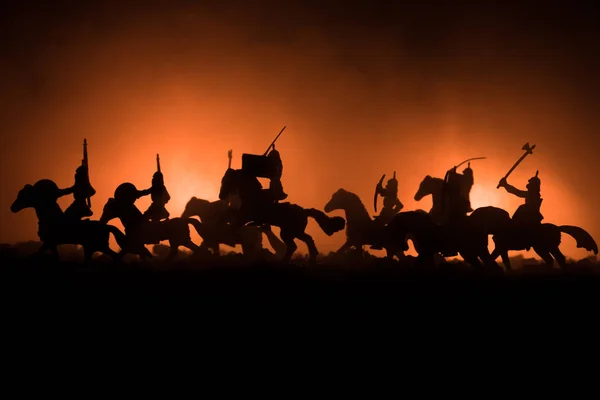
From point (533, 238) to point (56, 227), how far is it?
9588mm

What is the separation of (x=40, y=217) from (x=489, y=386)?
9.03m

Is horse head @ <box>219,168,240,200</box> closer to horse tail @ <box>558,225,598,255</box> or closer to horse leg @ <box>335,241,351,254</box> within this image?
horse leg @ <box>335,241,351,254</box>


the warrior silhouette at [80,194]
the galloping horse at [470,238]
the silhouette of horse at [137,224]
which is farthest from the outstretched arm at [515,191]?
the warrior silhouette at [80,194]

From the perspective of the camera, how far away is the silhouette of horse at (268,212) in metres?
17.8

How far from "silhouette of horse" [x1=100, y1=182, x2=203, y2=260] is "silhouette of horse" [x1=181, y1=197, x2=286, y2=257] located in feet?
2.72

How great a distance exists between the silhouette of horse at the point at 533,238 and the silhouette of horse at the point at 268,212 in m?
3.31

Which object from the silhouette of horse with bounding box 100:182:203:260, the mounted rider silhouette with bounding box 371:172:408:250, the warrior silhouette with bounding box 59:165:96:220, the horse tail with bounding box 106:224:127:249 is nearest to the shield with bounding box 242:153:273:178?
the silhouette of horse with bounding box 100:182:203:260

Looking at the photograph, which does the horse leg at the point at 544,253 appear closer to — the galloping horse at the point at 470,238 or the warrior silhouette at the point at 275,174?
the galloping horse at the point at 470,238

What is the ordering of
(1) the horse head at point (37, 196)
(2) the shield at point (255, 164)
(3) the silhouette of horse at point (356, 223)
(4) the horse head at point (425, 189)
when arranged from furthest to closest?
(4) the horse head at point (425, 189) → (3) the silhouette of horse at point (356, 223) → (2) the shield at point (255, 164) → (1) the horse head at point (37, 196)

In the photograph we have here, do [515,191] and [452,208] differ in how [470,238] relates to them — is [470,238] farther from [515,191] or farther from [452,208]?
[515,191]

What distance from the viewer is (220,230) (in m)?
19.4

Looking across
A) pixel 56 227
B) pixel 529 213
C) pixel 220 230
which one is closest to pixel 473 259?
pixel 529 213

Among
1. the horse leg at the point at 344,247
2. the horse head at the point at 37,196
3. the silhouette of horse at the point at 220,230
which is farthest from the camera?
the horse leg at the point at 344,247

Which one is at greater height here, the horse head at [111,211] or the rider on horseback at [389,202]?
the rider on horseback at [389,202]
